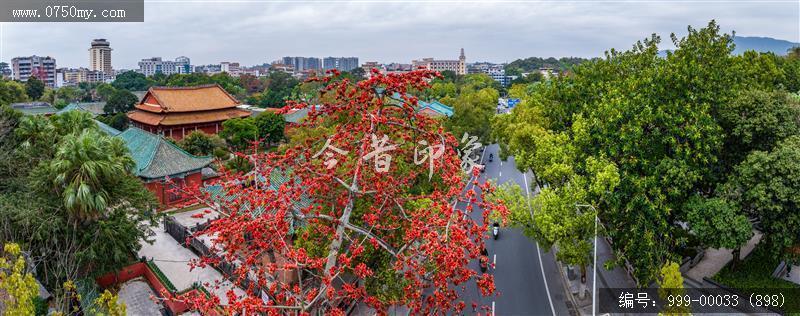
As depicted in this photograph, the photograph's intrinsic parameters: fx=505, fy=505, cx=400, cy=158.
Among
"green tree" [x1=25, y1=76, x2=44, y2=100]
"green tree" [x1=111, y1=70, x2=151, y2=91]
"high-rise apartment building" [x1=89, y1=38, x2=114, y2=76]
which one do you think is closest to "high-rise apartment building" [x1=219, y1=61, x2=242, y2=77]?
"high-rise apartment building" [x1=89, y1=38, x2=114, y2=76]

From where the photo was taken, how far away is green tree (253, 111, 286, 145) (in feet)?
117

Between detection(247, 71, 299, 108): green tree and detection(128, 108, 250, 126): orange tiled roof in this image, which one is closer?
detection(128, 108, 250, 126): orange tiled roof

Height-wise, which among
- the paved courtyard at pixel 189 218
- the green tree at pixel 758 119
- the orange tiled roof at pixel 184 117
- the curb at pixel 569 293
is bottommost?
the curb at pixel 569 293

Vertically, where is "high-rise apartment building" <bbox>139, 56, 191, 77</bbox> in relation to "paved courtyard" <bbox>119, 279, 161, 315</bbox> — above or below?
above

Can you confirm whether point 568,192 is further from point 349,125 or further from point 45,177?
point 45,177

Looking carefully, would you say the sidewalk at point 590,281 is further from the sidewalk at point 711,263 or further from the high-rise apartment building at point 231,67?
the high-rise apartment building at point 231,67

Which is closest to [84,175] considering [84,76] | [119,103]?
[119,103]

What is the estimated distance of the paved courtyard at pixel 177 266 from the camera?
51.3 feet

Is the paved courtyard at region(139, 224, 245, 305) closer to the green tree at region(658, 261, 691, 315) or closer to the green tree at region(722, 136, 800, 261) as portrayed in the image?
the green tree at region(658, 261, 691, 315)

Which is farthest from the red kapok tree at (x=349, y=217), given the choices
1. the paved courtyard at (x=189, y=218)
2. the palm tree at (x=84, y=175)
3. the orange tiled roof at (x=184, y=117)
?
the orange tiled roof at (x=184, y=117)

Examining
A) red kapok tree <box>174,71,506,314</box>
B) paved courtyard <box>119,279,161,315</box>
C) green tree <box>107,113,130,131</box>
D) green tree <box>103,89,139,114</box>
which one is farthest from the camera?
green tree <box>103,89,139,114</box>

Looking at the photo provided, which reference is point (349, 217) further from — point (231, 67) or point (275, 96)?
point (231, 67)

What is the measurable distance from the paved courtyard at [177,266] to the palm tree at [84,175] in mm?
2857

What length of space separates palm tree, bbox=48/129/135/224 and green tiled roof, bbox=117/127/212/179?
7.92 m
